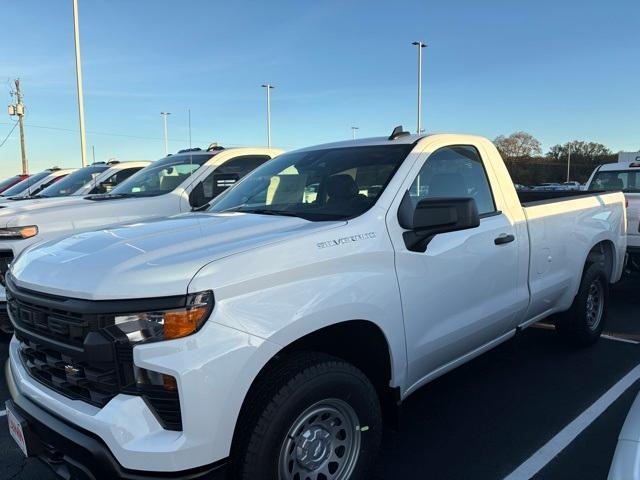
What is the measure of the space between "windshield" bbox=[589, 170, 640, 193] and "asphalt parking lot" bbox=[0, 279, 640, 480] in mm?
5950

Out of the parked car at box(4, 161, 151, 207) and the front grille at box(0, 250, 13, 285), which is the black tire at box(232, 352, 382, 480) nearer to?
the front grille at box(0, 250, 13, 285)

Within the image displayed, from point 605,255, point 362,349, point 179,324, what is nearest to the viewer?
point 179,324

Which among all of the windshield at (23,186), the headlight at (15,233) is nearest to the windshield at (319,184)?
the headlight at (15,233)

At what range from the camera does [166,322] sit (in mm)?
2064

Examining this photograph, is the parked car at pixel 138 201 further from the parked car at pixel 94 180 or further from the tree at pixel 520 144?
the tree at pixel 520 144


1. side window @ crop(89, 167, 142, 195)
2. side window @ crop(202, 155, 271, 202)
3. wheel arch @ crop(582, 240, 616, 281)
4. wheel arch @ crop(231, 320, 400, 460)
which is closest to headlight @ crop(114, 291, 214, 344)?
wheel arch @ crop(231, 320, 400, 460)

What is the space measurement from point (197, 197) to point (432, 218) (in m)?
4.22

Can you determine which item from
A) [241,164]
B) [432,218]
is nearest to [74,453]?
[432,218]

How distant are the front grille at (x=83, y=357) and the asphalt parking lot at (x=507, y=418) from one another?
1.13 metres

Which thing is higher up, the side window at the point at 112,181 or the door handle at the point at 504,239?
the side window at the point at 112,181

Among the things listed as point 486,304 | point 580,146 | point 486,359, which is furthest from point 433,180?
point 580,146

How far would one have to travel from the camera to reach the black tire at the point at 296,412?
7.18 feet

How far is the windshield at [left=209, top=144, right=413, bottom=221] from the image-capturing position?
125 inches

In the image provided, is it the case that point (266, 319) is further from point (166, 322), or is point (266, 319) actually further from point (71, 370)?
point (71, 370)
